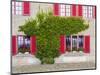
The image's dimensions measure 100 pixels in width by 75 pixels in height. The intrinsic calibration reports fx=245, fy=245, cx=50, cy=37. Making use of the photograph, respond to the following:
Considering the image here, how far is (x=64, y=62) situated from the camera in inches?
98.5

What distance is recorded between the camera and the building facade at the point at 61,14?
7.64ft

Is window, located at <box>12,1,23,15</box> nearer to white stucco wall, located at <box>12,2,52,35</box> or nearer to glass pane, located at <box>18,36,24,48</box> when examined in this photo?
white stucco wall, located at <box>12,2,52,35</box>

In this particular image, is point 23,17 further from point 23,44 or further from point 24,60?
point 24,60

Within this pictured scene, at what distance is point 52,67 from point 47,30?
0.38 metres

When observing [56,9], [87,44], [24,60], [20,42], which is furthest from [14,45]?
[87,44]

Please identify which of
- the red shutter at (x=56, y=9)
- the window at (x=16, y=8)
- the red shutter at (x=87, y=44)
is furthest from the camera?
the red shutter at (x=87, y=44)

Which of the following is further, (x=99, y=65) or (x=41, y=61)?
(x=99, y=65)

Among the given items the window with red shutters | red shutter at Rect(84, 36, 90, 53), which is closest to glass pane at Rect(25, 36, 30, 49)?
the window with red shutters

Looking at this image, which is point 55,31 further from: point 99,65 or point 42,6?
point 99,65

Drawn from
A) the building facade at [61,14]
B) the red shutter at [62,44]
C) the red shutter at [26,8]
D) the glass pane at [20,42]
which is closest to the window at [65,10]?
the building facade at [61,14]

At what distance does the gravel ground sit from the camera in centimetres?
234

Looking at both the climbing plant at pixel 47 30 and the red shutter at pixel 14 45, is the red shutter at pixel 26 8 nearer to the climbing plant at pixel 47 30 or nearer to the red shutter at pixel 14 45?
the climbing plant at pixel 47 30
